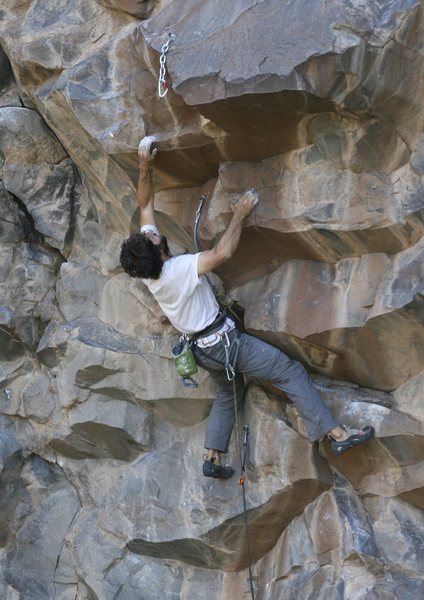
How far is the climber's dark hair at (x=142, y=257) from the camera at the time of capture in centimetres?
469

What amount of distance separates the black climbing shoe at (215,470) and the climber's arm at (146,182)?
1.61 metres

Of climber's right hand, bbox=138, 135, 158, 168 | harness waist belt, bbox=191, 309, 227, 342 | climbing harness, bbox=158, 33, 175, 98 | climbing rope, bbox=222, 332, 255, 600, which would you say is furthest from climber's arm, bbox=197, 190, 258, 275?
climbing harness, bbox=158, 33, 175, 98

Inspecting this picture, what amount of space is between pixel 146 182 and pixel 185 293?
2.69 ft

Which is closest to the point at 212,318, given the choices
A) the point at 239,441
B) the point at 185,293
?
the point at 185,293

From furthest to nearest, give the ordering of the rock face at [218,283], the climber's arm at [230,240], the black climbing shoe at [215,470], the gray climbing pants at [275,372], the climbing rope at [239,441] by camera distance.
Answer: the black climbing shoe at [215,470], the climbing rope at [239,441], the gray climbing pants at [275,372], the climber's arm at [230,240], the rock face at [218,283]

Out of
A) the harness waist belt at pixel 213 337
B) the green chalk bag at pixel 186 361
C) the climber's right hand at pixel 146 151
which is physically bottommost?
the green chalk bag at pixel 186 361

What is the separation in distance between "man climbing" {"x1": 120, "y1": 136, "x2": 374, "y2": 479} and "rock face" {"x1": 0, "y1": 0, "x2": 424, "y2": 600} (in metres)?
0.13

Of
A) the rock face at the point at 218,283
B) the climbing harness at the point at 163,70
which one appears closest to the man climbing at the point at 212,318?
the rock face at the point at 218,283

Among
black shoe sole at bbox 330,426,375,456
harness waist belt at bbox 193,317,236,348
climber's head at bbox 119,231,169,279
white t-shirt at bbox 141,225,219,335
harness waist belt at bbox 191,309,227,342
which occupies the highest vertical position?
climber's head at bbox 119,231,169,279

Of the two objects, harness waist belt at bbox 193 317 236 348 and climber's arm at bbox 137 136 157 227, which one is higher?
climber's arm at bbox 137 136 157 227

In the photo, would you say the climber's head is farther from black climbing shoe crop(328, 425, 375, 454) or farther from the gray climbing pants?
black climbing shoe crop(328, 425, 375, 454)

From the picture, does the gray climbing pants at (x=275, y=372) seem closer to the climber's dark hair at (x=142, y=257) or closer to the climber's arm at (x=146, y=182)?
the climber's dark hair at (x=142, y=257)

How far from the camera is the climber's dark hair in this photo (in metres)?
4.69

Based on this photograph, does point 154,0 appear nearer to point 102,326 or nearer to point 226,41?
point 226,41
